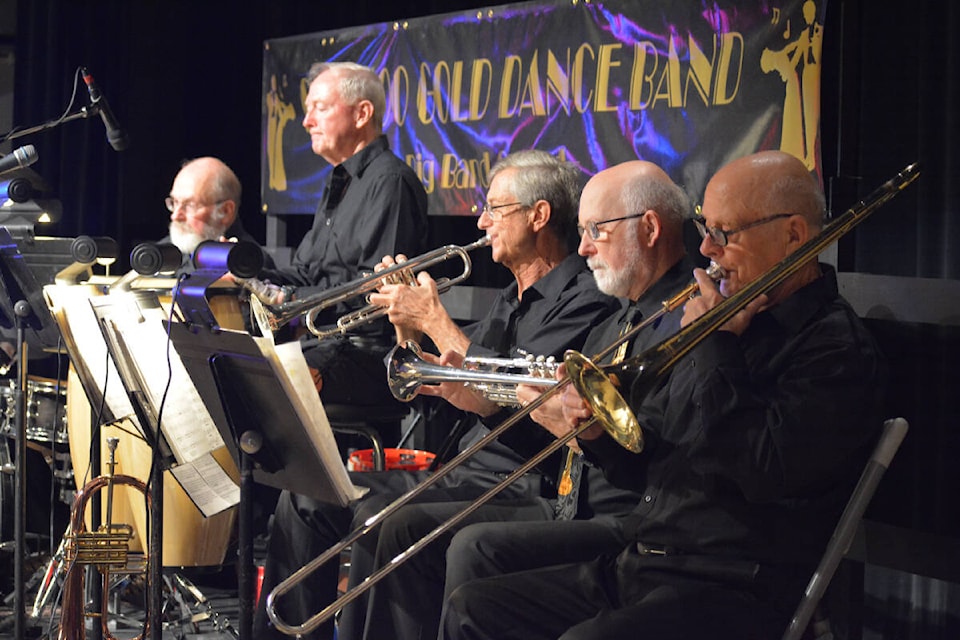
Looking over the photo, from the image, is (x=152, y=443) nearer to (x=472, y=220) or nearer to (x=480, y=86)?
(x=480, y=86)

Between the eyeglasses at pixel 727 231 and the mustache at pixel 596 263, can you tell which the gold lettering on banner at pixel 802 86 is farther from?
the eyeglasses at pixel 727 231

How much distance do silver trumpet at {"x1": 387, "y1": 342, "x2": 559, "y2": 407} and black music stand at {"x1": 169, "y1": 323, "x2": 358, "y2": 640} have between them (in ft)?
1.59

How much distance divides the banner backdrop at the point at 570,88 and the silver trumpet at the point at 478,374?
1169 mm

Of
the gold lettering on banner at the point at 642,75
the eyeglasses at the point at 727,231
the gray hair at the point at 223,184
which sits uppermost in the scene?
the gold lettering on banner at the point at 642,75

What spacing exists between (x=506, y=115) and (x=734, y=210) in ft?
6.96

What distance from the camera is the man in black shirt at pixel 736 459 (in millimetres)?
2486

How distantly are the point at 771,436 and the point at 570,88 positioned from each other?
236 cm

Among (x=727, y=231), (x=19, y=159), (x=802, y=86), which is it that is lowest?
(x=727, y=231)

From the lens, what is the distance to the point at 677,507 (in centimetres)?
269

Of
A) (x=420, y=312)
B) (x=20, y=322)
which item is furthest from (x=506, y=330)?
(x=20, y=322)

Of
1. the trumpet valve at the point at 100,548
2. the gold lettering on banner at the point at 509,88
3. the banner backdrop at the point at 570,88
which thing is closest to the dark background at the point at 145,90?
the banner backdrop at the point at 570,88

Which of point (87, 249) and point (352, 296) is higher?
point (87, 249)

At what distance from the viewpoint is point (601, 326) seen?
11.2ft

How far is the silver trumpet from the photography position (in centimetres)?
307
